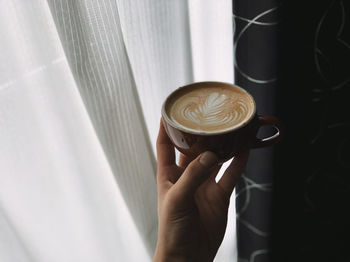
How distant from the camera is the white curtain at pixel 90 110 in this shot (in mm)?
576

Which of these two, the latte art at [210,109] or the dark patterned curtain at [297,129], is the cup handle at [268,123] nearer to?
the latte art at [210,109]

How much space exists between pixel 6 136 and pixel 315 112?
26.8 inches

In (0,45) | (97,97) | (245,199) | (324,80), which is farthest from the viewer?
(245,199)

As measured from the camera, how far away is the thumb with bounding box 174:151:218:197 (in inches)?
23.1

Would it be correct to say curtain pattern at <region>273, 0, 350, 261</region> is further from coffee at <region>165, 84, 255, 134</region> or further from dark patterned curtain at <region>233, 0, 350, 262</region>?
coffee at <region>165, 84, 255, 134</region>

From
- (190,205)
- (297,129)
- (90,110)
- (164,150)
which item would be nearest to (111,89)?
(90,110)

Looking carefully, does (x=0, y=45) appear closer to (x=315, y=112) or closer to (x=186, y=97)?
(x=186, y=97)

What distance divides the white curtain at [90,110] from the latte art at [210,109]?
5.4 inches

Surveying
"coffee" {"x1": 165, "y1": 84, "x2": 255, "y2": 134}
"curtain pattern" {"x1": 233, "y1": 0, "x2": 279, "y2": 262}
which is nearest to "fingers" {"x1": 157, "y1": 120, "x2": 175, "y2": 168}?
"coffee" {"x1": 165, "y1": 84, "x2": 255, "y2": 134}

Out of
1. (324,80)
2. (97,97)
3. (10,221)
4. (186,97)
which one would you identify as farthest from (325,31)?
(10,221)

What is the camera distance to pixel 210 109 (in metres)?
0.67

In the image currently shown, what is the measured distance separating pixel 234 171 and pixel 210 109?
19 cm

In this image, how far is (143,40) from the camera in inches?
29.7

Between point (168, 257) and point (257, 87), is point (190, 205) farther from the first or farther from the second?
point (257, 87)
